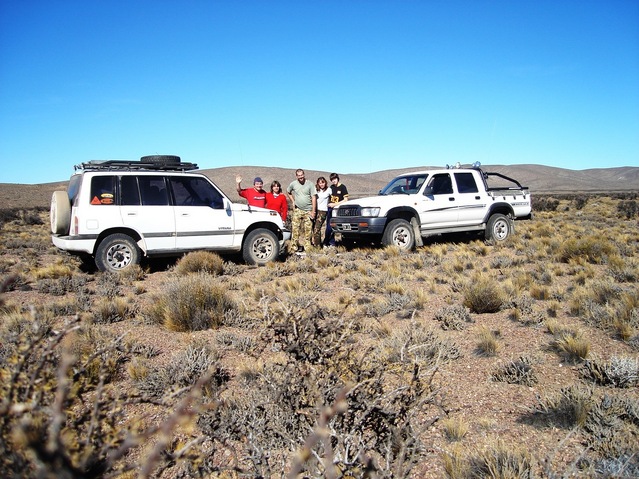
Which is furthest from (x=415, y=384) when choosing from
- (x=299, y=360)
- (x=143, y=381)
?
(x=143, y=381)

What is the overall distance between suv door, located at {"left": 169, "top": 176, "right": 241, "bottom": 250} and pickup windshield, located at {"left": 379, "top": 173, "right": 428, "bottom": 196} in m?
4.52

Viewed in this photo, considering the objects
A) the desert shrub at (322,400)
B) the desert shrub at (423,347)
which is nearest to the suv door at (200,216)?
the desert shrub at (423,347)

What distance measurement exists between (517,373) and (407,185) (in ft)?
27.7

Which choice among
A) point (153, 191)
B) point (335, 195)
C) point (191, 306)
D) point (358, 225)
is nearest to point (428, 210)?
point (358, 225)

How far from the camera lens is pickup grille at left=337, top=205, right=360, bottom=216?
453 inches

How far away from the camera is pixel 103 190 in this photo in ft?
28.3

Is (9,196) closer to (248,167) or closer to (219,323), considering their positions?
(248,167)

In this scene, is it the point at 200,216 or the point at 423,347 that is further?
the point at 200,216

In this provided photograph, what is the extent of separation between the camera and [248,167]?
90.9 metres

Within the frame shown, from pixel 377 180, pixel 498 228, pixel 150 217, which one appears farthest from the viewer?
pixel 377 180

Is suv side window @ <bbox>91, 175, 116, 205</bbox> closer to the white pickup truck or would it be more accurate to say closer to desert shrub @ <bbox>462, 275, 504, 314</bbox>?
the white pickup truck

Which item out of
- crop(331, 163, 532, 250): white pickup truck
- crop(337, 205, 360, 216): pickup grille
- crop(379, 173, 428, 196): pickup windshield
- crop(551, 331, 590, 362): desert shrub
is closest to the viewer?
crop(551, 331, 590, 362): desert shrub

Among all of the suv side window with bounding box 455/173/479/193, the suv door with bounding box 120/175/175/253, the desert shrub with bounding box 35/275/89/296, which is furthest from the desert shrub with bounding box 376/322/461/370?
the suv side window with bounding box 455/173/479/193

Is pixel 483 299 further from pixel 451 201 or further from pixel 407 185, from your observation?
pixel 407 185
